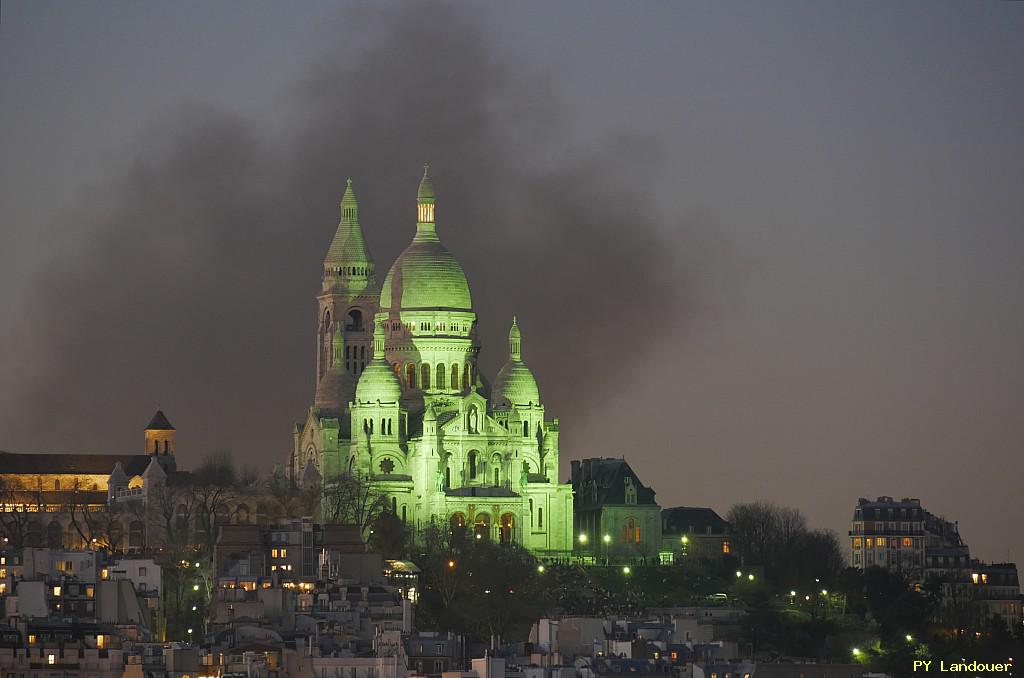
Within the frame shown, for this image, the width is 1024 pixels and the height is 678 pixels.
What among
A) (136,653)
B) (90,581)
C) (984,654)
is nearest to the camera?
(136,653)

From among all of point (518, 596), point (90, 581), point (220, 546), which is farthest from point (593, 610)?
point (90, 581)

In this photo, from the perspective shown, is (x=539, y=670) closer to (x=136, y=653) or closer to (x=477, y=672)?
(x=477, y=672)

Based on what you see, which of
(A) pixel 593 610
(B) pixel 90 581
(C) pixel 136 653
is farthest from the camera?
(A) pixel 593 610

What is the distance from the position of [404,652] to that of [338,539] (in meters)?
37.9

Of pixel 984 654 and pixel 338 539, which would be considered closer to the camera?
pixel 984 654

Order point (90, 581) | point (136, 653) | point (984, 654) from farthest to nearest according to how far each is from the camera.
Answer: point (984, 654)
point (90, 581)
point (136, 653)

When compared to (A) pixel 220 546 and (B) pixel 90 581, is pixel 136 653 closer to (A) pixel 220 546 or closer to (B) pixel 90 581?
(B) pixel 90 581

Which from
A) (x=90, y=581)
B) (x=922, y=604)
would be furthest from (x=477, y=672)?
(x=922, y=604)

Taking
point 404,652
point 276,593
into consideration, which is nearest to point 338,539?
point 276,593

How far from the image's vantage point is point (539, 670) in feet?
487

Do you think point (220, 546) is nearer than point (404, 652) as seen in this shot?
No

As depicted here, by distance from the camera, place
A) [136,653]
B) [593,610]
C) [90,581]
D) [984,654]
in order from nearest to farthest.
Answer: [136,653], [90,581], [984,654], [593,610]

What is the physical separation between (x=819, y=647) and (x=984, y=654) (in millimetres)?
8738

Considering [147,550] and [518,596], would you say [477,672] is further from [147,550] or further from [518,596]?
[147,550]
